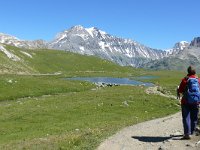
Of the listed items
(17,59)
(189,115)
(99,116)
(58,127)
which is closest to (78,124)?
(58,127)

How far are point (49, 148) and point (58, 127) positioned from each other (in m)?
14.7

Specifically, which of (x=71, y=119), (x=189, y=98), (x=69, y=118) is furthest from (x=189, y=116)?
(x=69, y=118)

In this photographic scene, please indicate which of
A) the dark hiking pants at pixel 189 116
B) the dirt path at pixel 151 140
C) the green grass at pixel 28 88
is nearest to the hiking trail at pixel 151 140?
the dirt path at pixel 151 140

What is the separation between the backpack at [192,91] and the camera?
2391 cm

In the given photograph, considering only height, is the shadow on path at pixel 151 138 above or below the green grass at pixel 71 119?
above

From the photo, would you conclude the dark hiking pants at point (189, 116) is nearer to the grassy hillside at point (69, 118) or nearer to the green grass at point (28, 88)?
the grassy hillside at point (69, 118)

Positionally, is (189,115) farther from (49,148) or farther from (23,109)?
(23,109)

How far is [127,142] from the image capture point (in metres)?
26.1

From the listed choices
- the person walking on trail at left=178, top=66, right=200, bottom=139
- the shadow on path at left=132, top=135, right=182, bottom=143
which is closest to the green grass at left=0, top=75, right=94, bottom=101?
the shadow on path at left=132, top=135, right=182, bottom=143

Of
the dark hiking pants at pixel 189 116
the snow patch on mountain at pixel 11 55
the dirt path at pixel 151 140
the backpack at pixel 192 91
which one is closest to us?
the dirt path at pixel 151 140

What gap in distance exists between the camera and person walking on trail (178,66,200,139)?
78.6 feet

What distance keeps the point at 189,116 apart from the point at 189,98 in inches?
48.9

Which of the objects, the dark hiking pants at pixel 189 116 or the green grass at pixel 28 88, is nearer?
the dark hiking pants at pixel 189 116

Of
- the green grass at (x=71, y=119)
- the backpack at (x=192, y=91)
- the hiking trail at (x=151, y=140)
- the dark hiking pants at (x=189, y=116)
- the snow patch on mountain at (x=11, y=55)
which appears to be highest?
the snow patch on mountain at (x=11, y=55)
